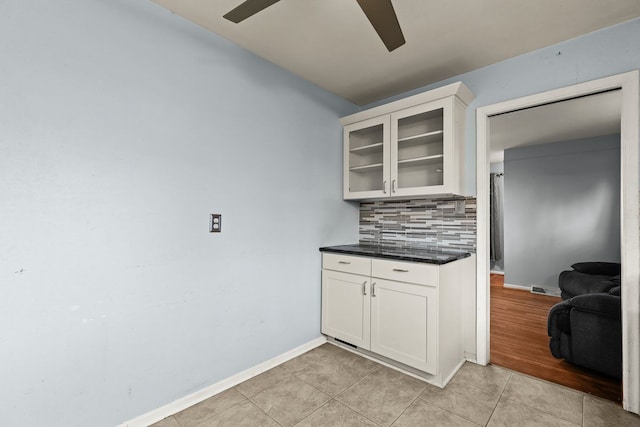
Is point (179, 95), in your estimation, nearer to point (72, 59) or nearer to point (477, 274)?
point (72, 59)

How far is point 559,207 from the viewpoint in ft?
14.8

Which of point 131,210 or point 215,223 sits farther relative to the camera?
point 215,223

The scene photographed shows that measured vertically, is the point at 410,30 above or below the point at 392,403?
above

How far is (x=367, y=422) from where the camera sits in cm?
164

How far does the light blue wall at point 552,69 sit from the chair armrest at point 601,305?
3.74 ft

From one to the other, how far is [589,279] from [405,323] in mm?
2683

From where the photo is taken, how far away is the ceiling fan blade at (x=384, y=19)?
42.3 inches

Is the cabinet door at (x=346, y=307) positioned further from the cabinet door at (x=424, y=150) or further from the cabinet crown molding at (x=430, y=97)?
the cabinet crown molding at (x=430, y=97)

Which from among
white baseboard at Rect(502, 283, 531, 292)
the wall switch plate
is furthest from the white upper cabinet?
white baseboard at Rect(502, 283, 531, 292)

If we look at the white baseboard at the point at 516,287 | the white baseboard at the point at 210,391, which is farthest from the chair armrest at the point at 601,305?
the white baseboard at the point at 516,287

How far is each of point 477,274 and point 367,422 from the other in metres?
1.43

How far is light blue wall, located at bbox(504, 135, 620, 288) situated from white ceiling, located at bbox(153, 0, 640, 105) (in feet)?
10.6

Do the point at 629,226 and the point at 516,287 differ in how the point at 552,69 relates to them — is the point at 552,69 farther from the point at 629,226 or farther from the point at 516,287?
the point at 516,287

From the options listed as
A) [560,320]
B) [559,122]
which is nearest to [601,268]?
[559,122]
